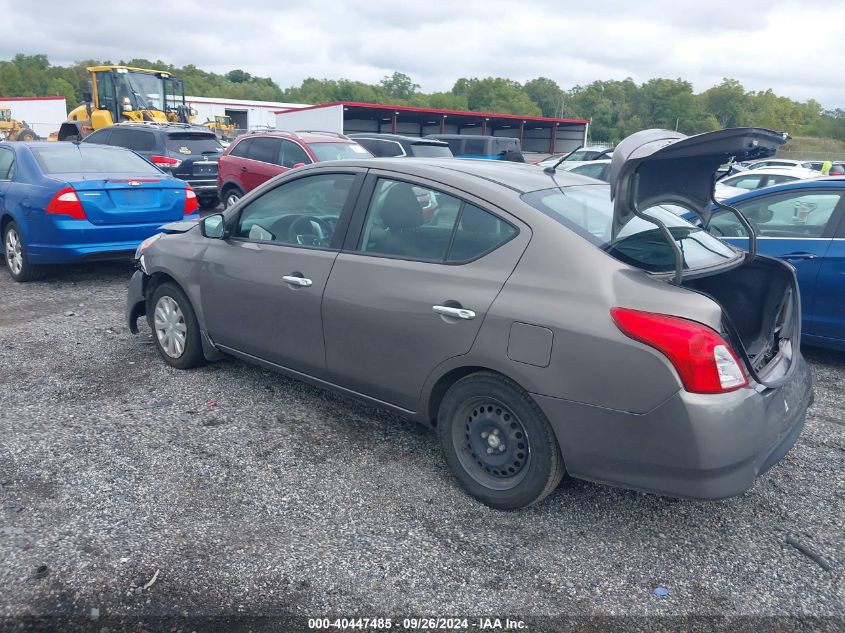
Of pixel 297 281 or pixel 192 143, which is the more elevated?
pixel 192 143

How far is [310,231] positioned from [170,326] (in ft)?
5.17

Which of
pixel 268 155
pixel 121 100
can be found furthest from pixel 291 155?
pixel 121 100

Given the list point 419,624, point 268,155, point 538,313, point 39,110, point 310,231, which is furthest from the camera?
point 39,110

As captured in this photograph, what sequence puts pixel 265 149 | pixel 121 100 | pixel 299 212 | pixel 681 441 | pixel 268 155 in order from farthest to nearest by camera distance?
pixel 121 100
pixel 265 149
pixel 268 155
pixel 299 212
pixel 681 441

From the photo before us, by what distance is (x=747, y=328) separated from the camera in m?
3.76

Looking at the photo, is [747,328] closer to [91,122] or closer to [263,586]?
[263,586]

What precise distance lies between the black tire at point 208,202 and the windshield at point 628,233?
36.7ft

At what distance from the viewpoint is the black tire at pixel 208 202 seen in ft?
44.9

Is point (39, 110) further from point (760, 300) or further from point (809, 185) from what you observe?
point (760, 300)

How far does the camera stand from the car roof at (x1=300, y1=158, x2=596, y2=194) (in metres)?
3.56

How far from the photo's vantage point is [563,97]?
11331cm

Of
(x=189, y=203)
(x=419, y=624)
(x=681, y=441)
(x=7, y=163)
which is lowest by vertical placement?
(x=419, y=624)

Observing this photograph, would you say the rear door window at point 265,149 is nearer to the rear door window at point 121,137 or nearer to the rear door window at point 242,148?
the rear door window at point 242,148

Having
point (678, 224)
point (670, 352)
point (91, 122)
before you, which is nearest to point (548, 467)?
point (670, 352)
